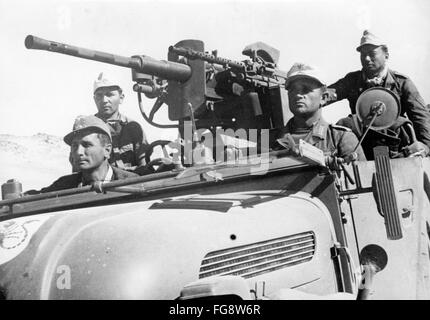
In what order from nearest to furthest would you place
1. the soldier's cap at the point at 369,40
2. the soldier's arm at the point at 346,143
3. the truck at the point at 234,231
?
the truck at the point at 234,231 → the soldier's arm at the point at 346,143 → the soldier's cap at the point at 369,40

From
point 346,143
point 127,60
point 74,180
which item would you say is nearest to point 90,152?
point 74,180

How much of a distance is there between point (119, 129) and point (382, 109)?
445 cm

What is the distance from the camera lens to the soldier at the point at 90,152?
6145 millimetres

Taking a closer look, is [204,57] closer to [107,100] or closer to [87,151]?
[107,100]

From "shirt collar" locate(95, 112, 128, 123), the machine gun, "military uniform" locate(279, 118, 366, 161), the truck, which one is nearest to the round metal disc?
the truck

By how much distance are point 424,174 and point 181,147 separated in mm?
2187

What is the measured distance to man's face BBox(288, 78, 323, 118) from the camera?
5.84 metres

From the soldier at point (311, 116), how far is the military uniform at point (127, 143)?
2.66m

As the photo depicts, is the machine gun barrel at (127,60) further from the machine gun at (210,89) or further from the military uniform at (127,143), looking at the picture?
the military uniform at (127,143)

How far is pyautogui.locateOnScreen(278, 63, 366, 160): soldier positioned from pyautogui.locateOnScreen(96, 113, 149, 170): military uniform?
2.66 meters

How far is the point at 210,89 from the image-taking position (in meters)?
8.32

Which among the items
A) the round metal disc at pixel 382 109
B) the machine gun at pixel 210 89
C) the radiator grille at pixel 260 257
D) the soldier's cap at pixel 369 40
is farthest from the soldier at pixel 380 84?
the radiator grille at pixel 260 257
